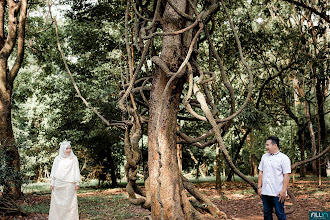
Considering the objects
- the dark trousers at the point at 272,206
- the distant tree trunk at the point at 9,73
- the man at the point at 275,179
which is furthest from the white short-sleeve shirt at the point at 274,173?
the distant tree trunk at the point at 9,73

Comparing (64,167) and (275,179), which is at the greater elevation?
(64,167)

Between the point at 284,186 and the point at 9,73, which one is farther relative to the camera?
the point at 9,73

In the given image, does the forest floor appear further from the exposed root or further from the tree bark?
the tree bark

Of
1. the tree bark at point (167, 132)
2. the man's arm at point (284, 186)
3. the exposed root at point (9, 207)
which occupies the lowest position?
the exposed root at point (9, 207)

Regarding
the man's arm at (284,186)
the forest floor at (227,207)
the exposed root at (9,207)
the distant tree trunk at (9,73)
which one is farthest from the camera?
the distant tree trunk at (9,73)

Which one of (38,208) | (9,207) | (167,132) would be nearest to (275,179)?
(167,132)

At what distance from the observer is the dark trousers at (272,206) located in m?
4.34

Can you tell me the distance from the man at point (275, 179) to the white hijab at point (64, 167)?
11.7 feet

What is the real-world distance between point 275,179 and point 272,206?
0.45 meters

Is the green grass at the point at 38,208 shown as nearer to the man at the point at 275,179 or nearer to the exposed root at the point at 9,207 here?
the exposed root at the point at 9,207

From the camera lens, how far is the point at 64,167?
603 cm

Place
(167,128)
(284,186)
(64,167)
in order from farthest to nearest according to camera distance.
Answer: (64,167) → (284,186) → (167,128)

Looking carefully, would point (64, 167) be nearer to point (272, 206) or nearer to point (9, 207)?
point (9, 207)

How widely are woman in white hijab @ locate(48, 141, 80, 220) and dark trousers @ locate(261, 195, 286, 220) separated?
357cm
